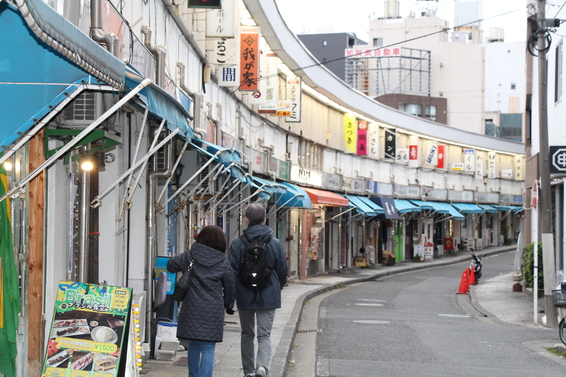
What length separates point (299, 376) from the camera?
1000 centimetres

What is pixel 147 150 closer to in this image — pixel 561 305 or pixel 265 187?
pixel 561 305

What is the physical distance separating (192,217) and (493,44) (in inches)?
2886

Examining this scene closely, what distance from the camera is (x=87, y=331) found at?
634 centimetres

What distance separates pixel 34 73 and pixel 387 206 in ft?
109

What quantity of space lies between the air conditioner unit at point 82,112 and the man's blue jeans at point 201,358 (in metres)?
2.37

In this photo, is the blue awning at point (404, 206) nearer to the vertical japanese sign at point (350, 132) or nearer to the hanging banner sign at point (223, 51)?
the vertical japanese sign at point (350, 132)

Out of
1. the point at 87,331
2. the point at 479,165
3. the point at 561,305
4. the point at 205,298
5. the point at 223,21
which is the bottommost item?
the point at 561,305

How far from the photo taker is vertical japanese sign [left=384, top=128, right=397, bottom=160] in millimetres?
40769

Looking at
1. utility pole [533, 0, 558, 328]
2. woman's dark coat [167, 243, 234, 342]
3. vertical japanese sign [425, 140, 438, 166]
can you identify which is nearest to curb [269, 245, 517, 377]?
woman's dark coat [167, 243, 234, 342]

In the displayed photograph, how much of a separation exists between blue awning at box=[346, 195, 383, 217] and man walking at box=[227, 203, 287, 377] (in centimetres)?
2409

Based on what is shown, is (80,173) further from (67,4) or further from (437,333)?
→ (437,333)

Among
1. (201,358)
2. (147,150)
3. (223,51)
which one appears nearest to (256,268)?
(201,358)

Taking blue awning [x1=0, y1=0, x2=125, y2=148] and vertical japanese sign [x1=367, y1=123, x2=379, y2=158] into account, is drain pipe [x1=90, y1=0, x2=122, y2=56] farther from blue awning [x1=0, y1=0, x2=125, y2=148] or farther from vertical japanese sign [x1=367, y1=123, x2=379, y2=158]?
vertical japanese sign [x1=367, y1=123, x2=379, y2=158]

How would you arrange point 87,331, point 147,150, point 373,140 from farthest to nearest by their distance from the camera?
point 373,140
point 147,150
point 87,331
